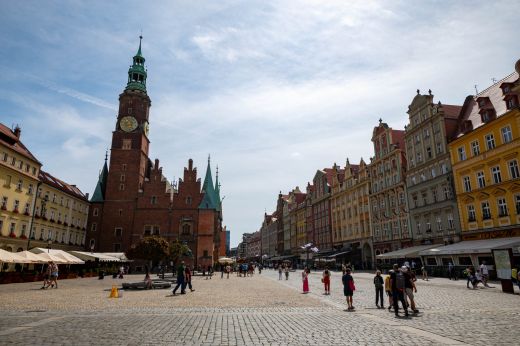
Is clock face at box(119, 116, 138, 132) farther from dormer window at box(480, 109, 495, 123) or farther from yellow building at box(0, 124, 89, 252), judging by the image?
dormer window at box(480, 109, 495, 123)

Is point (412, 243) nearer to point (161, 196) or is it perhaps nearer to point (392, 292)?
point (392, 292)

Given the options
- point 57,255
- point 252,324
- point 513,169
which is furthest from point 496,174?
point 57,255

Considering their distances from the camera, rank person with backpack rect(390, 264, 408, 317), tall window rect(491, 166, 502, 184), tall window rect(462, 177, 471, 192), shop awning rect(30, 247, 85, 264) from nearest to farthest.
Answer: person with backpack rect(390, 264, 408, 317) < shop awning rect(30, 247, 85, 264) < tall window rect(491, 166, 502, 184) < tall window rect(462, 177, 471, 192)

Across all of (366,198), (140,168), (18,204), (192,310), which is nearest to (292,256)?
(366,198)

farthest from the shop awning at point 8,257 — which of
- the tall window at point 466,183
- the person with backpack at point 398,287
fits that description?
the tall window at point 466,183

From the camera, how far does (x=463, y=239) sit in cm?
3609

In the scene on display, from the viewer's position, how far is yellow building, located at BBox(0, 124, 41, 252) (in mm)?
39062

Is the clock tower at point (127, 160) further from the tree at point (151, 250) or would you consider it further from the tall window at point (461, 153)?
the tall window at point (461, 153)

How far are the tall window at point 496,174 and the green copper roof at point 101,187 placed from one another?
202ft

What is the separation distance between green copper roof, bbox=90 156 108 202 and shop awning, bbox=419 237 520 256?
2220 inches

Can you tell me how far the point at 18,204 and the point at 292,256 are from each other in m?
62.1

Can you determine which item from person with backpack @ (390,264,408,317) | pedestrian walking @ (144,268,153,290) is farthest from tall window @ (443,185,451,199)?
pedestrian walking @ (144,268,153,290)

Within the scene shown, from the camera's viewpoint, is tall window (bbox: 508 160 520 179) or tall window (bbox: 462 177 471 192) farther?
tall window (bbox: 462 177 471 192)

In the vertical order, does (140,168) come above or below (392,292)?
above
